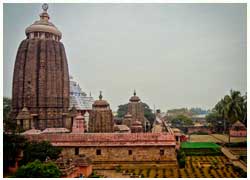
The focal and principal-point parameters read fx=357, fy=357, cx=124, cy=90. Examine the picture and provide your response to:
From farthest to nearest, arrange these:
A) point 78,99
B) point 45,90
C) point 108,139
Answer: point 78,99 → point 45,90 → point 108,139

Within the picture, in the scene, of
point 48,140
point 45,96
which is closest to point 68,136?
point 48,140

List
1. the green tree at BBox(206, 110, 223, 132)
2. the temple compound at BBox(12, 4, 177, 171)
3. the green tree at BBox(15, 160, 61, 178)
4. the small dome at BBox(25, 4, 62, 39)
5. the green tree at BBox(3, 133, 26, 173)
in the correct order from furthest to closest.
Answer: the green tree at BBox(206, 110, 223, 132)
the small dome at BBox(25, 4, 62, 39)
the temple compound at BBox(12, 4, 177, 171)
the green tree at BBox(3, 133, 26, 173)
the green tree at BBox(15, 160, 61, 178)

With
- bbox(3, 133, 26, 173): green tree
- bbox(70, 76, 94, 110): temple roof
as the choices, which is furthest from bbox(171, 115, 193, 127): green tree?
bbox(3, 133, 26, 173): green tree

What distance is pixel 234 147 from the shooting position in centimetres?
1702

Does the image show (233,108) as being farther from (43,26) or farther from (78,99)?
(43,26)

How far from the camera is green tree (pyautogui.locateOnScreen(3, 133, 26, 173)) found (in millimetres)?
9844

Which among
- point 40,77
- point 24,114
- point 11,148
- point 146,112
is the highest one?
point 40,77

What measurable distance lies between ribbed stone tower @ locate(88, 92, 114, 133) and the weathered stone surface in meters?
1.39

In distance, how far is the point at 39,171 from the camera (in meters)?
8.35

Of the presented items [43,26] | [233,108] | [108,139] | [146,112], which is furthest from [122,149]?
[146,112]

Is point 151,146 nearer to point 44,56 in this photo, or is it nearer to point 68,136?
point 68,136

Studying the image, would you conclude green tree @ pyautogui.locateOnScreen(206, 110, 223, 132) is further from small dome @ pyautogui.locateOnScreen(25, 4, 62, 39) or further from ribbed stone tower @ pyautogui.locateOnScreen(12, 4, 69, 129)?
small dome @ pyautogui.locateOnScreen(25, 4, 62, 39)

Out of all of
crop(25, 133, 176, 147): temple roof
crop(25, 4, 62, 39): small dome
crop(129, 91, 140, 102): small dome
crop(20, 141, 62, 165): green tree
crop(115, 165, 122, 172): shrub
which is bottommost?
crop(115, 165, 122, 172): shrub

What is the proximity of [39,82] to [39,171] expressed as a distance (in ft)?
20.2
